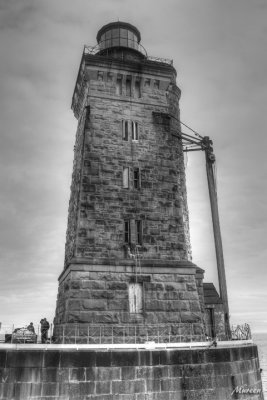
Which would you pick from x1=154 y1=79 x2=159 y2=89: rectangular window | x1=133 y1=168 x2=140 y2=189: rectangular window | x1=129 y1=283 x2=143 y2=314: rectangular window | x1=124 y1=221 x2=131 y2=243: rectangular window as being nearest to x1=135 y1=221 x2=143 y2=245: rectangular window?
x1=124 y1=221 x2=131 y2=243: rectangular window

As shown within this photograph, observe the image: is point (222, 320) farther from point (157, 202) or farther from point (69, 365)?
point (69, 365)

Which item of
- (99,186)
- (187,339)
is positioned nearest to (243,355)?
(187,339)

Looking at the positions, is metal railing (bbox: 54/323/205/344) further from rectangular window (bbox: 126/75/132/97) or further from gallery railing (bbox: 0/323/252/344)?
rectangular window (bbox: 126/75/132/97)

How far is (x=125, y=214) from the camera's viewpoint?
17188 millimetres

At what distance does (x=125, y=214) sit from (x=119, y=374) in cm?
734

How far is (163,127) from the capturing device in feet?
64.4

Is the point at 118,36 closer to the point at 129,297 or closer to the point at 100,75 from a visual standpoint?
the point at 100,75

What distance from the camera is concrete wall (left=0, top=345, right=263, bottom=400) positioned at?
11.5 meters

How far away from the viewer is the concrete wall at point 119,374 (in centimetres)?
1152

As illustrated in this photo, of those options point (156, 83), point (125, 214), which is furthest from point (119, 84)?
point (125, 214)

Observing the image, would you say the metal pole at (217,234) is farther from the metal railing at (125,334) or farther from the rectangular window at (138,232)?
the rectangular window at (138,232)

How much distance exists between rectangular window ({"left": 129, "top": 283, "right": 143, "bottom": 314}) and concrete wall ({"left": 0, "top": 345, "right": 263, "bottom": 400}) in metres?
3.10

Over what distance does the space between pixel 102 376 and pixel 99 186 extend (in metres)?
8.59

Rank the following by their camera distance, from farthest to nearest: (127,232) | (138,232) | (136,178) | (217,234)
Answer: (217,234), (136,178), (138,232), (127,232)
